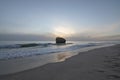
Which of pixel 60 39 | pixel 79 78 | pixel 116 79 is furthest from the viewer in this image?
pixel 60 39

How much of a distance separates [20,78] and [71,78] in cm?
235

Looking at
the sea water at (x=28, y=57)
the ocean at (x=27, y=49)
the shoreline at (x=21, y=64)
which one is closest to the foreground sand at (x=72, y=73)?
the shoreline at (x=21, y=64)

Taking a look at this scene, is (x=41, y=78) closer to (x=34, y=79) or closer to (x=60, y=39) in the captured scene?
(x=34, y=79)

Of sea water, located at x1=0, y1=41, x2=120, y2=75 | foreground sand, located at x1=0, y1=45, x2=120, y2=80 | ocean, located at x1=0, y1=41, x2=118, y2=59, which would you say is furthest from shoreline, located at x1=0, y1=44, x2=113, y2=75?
ocean, located at x1=0, y1=41, x2=118, y2=59

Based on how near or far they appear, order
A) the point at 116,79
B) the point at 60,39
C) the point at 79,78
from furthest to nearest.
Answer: the point at 60,39
the point at 79,78
the point at 116,79

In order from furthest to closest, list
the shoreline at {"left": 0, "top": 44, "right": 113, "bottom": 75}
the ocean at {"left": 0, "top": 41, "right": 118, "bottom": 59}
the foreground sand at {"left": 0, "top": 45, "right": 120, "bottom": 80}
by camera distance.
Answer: the ocean at {"left": 0, "top": 41, "right": 118, "bottom": 59} < the shoreline at {"left": 0, "top": 44, "right": 113, "bottom": 75} < the foreground sand at {"left": 0, "top": 45, "right": 120, "bottom": 80}

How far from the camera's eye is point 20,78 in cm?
529

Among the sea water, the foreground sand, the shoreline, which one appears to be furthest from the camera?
the sea water

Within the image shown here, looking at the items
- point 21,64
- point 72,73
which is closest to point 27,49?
point 21,64

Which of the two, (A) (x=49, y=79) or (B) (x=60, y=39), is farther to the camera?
(B) (x=60, y=39)

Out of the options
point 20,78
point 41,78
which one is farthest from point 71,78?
point 20,78

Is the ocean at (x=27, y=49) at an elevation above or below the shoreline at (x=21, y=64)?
above

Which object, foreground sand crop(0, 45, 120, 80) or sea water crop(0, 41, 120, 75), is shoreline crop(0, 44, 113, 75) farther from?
foreground sand crop(0, 45, 120, 80)

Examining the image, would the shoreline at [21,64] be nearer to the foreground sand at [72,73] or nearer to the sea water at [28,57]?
the sea water at [28,57]
